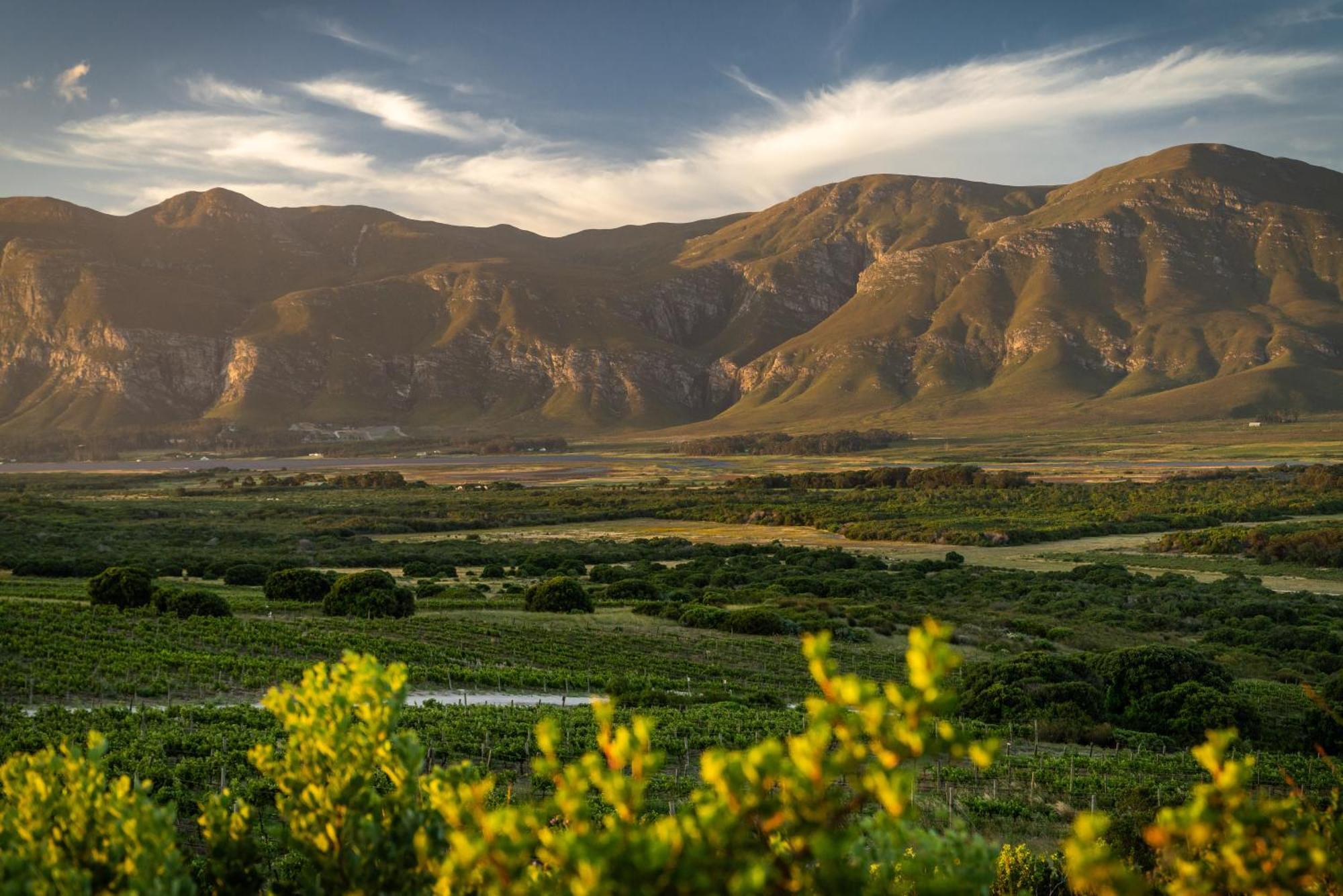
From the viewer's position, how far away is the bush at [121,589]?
126 ft

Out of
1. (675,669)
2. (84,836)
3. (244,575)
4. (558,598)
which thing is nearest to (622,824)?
(84,836)

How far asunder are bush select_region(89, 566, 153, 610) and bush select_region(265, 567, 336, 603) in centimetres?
781

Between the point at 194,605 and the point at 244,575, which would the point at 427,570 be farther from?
the point at 194,605

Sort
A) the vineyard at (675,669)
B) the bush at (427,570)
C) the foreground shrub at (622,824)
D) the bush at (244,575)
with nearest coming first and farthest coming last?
1. the foreground shrub at (622,824)
2. the vineyard at (675,669)
3. the bush at (244,575)
4. the bush at (427,570)

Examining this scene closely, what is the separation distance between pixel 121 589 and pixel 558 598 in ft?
62.8

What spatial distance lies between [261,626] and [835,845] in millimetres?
36932

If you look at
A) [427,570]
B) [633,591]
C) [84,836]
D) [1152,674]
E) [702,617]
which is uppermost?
[84,836]

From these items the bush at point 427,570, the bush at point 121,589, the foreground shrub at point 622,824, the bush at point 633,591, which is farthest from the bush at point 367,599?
the foreground shrub at point 622,824

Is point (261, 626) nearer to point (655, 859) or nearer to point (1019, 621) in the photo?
point (1019, 621)

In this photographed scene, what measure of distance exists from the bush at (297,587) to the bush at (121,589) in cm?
781

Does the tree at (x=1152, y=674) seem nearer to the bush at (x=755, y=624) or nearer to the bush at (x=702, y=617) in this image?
the bush at (x=755, y=624)

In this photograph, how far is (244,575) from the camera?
5656cm

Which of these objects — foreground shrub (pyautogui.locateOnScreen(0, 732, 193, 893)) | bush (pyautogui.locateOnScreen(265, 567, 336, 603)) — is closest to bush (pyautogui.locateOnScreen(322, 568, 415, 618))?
bush (pyautogui.locateOnScreen(265, 567, 336, 603))

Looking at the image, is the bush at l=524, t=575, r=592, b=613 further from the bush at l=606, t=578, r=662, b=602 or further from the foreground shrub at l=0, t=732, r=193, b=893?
the foreground shrub at l=0, t=732, r=193, b=893
